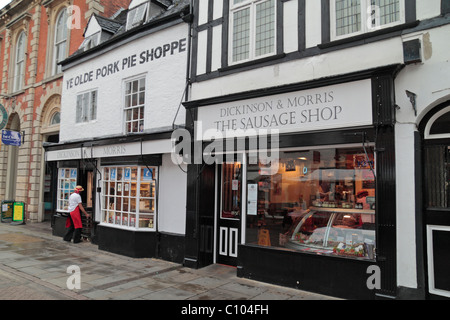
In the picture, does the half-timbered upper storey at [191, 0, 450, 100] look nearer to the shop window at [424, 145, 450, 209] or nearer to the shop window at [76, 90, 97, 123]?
the shop window at [424, 145, 450, 209]

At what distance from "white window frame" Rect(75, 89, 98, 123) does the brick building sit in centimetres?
350

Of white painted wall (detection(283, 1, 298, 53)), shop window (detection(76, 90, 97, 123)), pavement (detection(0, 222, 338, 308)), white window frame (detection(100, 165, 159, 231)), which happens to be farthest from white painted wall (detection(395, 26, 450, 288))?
shop window (detection(76, 90, 97, 123))

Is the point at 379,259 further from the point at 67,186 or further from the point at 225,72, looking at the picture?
the point at 67,186

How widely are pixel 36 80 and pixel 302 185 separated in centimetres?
1496

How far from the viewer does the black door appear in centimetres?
770

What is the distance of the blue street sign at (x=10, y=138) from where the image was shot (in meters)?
15.2

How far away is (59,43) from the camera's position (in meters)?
15.5

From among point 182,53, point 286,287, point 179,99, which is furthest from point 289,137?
point 182,53

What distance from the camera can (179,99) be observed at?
8.49 metres

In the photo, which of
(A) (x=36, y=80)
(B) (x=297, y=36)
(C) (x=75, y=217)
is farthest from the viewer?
(A) (x=36, y=80)

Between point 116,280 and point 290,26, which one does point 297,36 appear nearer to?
point 290,26

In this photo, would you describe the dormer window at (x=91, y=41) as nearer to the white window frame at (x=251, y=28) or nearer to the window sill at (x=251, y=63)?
the white window frame at (x=251, y=28)

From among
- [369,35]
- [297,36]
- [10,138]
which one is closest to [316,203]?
[369,35]

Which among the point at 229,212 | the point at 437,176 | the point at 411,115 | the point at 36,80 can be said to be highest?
the point at 36,80
